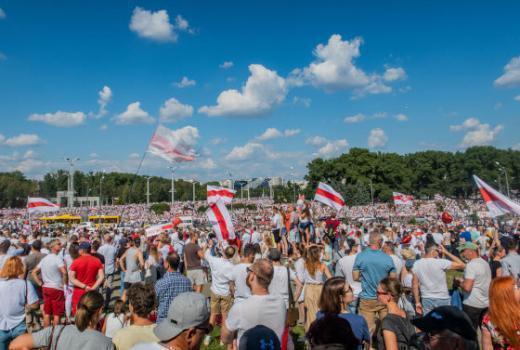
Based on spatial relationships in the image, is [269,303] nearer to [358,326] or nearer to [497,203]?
[358,326]

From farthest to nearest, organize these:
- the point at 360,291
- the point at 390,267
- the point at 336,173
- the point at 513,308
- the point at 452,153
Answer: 1. the point at 452,153
2. the point at 336,173
3. the point at 360,291
4. the point at 390,267
5. the point at 513,308

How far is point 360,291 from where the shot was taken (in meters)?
6.58

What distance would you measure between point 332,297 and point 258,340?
0.92m

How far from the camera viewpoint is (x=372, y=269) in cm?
616

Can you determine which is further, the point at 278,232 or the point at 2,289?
the point at 278,232

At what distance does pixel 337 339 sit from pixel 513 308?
49.8 inches

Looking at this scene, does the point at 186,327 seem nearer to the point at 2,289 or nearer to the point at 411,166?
the point at 2,289

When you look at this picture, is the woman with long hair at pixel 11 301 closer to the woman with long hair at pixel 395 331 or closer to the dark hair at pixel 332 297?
the dark hair at pixel 332 297

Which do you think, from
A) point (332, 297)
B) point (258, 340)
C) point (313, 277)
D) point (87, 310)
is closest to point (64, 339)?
point (87, 310)

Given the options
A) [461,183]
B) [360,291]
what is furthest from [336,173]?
[360,291]

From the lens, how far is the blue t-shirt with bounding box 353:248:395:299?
20.0 feet

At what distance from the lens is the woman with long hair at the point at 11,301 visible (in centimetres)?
505

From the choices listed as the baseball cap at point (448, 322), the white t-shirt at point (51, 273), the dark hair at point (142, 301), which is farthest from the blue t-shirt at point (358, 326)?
the white t-shirt at point (51, 273)

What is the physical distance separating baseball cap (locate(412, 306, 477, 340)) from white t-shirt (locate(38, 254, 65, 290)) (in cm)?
693
